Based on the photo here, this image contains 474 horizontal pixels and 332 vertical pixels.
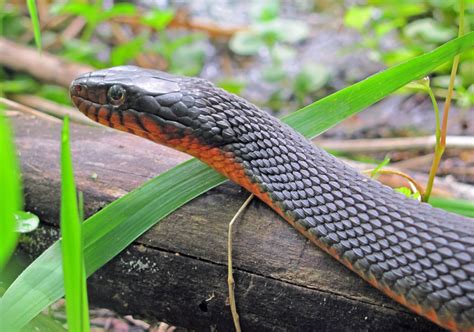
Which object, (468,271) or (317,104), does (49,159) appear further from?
(468,271)

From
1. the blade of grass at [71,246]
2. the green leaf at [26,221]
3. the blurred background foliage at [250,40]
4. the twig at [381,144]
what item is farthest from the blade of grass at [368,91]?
the twig at [381,144]

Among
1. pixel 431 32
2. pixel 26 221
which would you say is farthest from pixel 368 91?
pixel 431 32

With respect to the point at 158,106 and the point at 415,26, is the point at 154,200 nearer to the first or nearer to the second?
the point at 158,106

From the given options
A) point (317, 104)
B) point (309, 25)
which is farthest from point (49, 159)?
point (309, 25)

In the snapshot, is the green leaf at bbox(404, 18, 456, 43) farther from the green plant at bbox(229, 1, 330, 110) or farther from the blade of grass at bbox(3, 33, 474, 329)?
the blade of grass at bbox(3, 33, 474, 329)

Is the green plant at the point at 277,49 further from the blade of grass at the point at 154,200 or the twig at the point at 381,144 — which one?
the blade of grass at the point at 154,200

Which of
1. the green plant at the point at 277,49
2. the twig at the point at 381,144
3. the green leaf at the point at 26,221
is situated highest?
the green leaf at the point at 26,221

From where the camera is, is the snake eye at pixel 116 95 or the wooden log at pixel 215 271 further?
the snake eye at pixel 116 95
